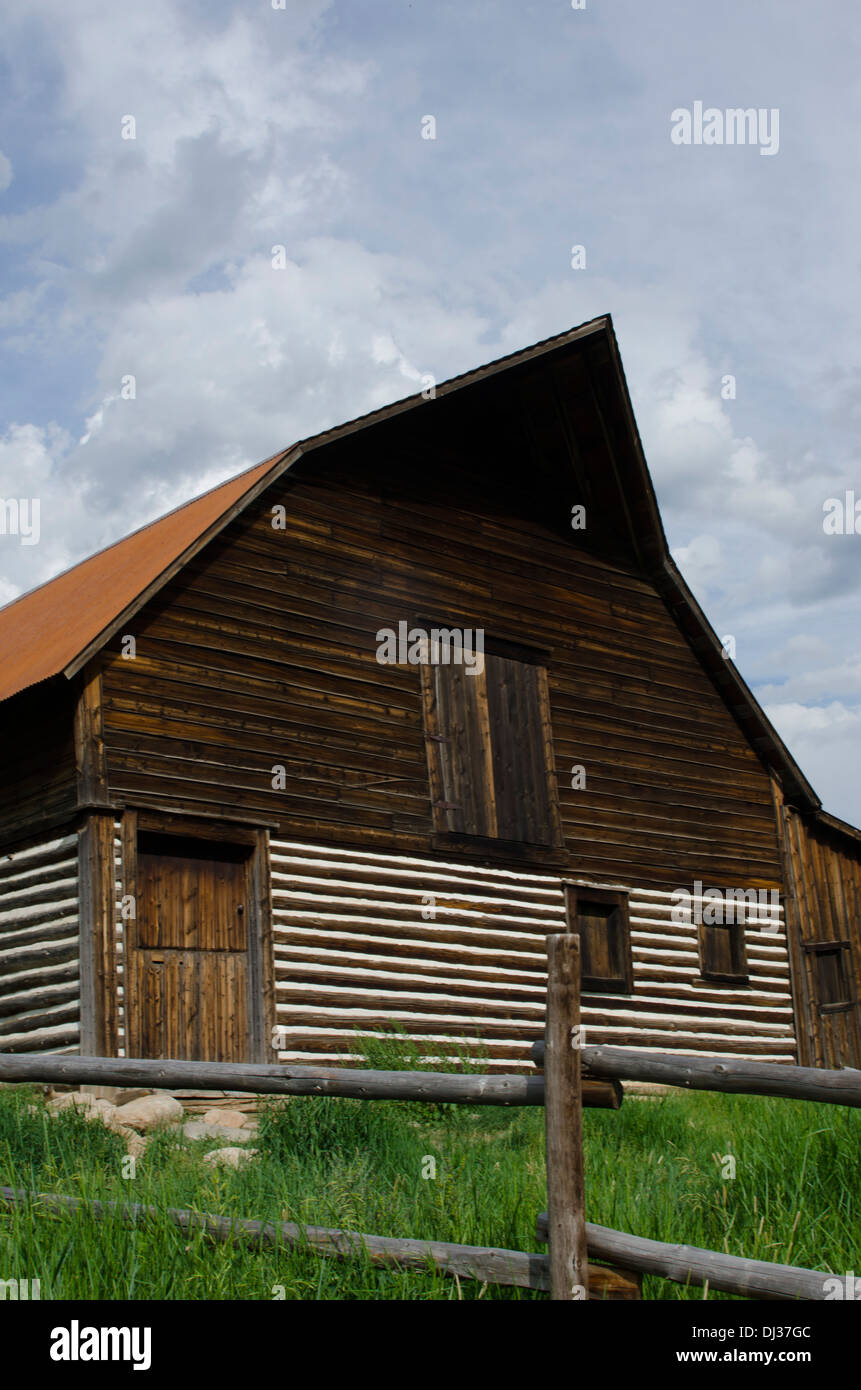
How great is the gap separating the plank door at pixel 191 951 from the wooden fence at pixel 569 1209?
670 centimetres

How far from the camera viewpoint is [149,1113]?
10.9m

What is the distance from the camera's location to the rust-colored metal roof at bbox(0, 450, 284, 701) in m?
13.1

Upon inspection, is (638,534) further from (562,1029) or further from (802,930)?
(562,1029)

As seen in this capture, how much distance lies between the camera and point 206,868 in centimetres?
1371

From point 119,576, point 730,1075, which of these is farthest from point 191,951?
point 730,1075

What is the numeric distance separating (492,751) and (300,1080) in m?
9.96

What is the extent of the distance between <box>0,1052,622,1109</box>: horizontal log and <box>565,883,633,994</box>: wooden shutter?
A: 1010 cm

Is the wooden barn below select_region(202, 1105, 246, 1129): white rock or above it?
above

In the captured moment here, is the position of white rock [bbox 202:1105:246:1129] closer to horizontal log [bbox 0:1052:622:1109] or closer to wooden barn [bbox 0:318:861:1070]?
wooden barn [bbox 0:318:861:1070]

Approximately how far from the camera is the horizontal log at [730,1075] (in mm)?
5137

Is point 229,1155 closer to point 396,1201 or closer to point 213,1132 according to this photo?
point 213,1132

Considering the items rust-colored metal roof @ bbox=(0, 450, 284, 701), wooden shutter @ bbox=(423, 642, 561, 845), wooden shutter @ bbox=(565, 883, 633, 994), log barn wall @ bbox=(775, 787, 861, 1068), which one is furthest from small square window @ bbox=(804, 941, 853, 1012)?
rust-colored metal roof @ bbox=(0, 450, 284, 701)
